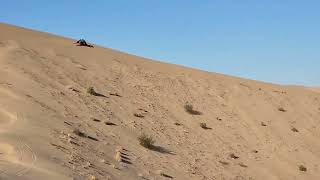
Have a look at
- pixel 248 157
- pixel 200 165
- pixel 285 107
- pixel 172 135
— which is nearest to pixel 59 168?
pixel 200 165

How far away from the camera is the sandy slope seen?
1331 cm

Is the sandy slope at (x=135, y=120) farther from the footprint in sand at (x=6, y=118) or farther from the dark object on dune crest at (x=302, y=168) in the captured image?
the dark object on dune crest at (x=302, y=168)

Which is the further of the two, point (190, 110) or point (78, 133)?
point (190, 110)

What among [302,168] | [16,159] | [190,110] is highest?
[190,110]

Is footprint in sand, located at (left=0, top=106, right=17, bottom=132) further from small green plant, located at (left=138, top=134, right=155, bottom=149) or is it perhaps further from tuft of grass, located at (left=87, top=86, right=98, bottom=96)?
tuft of grass, located at (left=87, top=86, right=98, bottom=96)

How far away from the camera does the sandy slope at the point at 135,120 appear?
13.3 m

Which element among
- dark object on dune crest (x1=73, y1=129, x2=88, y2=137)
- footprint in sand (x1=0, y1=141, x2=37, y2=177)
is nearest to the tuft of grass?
dark object on dune crest (x1=73, y1=129, x2=88, y2=137)

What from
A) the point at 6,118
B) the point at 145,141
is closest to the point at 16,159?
the point at 6,118

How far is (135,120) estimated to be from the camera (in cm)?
1950

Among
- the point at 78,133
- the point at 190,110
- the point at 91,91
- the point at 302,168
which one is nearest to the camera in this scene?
the point at 78,133

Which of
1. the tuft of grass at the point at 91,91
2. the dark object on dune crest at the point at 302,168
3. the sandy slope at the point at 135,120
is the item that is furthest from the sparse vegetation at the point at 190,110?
the dark object on dune crest at the point at 302,168

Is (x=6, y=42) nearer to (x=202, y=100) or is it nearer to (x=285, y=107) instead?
(x=202, y=100)

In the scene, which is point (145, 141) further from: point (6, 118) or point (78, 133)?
point (6, 118)

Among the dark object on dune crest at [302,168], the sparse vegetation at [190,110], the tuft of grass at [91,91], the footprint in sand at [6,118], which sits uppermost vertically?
the tuft of grass at [91,91]
